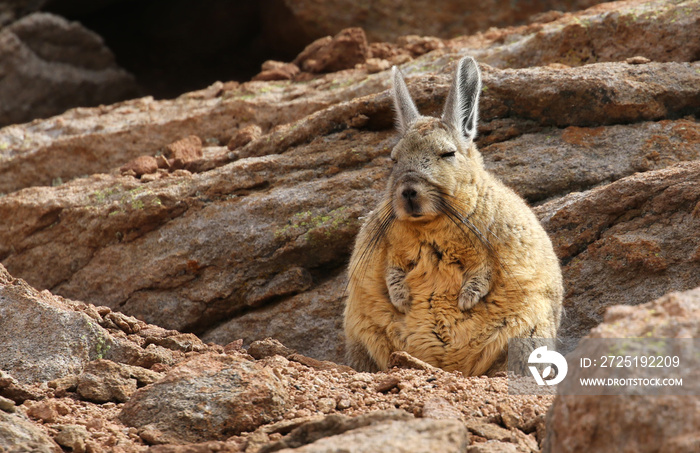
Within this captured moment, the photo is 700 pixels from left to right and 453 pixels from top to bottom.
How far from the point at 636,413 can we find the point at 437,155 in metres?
3.68

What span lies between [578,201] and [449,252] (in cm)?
190

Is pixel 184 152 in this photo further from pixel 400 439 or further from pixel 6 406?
pixel 400 439

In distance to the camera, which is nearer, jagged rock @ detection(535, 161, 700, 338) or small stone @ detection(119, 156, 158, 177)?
jagged rock @ detection(535, 161, 700, 338)

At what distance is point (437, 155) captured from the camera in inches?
254

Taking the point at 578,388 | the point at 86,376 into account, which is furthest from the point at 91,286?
the point at 578,388

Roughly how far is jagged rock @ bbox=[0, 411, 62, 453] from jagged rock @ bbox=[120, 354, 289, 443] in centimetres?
52

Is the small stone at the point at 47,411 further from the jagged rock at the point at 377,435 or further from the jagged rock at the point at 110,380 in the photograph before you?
the jagged rock at the point at 377,435

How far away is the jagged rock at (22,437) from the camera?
371 cm

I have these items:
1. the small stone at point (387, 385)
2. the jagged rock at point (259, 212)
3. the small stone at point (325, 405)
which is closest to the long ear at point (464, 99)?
the jagged rock at point (259, 212)

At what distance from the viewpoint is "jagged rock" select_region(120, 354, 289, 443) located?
4199 mm

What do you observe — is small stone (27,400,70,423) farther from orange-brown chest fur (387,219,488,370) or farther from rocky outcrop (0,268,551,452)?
orange-brown chest fur (387,219,488,370)

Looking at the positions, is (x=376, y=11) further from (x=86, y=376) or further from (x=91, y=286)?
(x=86, y=376)

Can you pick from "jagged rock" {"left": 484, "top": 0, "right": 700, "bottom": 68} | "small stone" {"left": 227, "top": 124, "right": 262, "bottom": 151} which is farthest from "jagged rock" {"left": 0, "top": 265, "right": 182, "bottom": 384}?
"jagged rock" {"left": 484, "top": 0, "right": 700, "bottom": 68}

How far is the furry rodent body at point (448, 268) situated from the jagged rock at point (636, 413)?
2568mm
